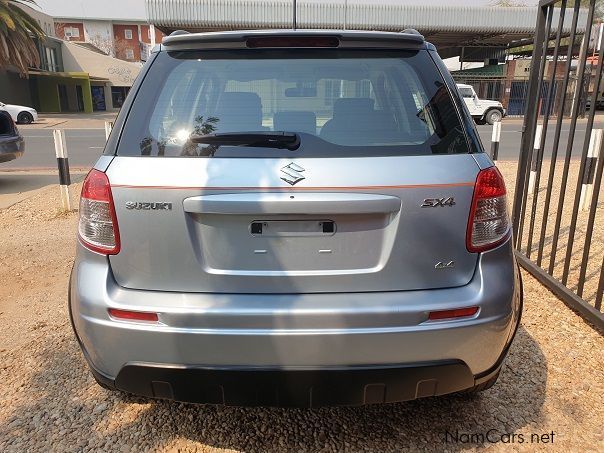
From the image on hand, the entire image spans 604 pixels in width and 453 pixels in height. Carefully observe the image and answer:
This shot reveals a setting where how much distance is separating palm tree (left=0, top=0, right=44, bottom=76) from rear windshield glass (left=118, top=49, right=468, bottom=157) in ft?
98.6

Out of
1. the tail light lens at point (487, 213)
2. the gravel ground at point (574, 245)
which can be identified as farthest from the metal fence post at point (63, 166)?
the tail light lens at point (487, 213)

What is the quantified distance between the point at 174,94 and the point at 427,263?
1.30 m

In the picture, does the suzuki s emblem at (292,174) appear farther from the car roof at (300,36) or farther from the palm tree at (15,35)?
the palm tree at (15,35)

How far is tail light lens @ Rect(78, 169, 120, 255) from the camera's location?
1.92m

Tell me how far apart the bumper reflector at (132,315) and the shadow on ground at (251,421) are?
0.81 m

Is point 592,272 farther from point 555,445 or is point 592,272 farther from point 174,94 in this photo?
point 174,94

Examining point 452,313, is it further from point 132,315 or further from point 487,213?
point 132,315

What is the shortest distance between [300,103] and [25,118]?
93.1 feet

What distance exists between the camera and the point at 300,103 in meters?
2.12

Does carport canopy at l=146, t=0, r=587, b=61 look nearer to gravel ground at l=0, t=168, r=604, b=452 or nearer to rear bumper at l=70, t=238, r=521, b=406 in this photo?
gravel ground at l=0, t=168, r=604, b=452

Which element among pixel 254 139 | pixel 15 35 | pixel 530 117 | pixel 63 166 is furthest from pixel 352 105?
pixel 15 35

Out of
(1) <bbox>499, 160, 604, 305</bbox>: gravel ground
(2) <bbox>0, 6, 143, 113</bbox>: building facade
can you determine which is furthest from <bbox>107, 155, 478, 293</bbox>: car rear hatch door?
(2) <bbox>0, 6, 143, 113</bbox>: building facade

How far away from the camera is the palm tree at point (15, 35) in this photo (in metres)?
26.7

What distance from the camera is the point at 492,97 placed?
3091 cm
